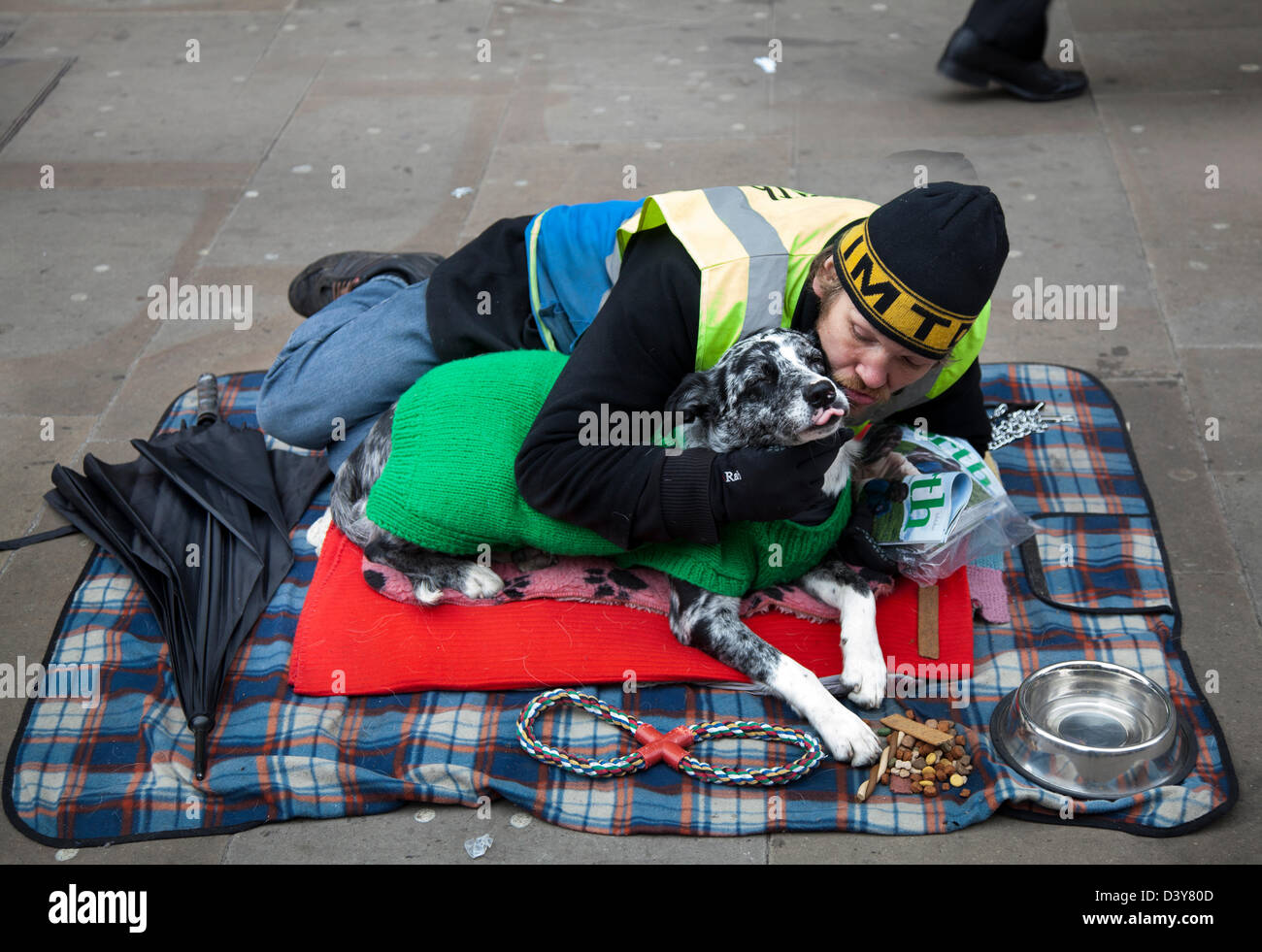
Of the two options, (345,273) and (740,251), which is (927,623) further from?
(345,273)

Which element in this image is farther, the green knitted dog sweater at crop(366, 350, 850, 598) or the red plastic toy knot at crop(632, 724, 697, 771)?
the green knitted dog sweater at crop(366, 350, 850, 598)

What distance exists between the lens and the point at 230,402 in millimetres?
4348

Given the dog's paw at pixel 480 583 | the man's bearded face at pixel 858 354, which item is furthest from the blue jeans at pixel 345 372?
the man's bearded face at pixel 858 354

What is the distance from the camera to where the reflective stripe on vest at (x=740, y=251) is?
2881mm

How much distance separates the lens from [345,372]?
3637mm

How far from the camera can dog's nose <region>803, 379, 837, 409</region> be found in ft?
8.73

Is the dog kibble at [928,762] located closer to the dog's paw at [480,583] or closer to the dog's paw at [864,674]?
the dog's paw at [864,674]

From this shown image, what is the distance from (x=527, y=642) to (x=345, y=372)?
1044mm

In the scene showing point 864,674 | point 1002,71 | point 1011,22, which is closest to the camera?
point 864,674

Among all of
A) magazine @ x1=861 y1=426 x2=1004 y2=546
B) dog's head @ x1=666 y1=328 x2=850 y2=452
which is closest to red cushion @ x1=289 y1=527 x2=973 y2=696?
magazine @ x1=861 y1=426 x2=1004 y2=546

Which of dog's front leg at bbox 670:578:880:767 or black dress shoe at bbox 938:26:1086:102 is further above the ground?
black dress shoe at bbox 938:26:1086:102

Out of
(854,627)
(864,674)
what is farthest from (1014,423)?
(864,674)

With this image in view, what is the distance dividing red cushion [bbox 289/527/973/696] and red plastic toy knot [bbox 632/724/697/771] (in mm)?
190

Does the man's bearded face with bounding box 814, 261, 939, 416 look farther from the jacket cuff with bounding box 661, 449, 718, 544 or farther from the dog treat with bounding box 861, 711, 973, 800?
the dog treat with bounding box 861, 711, 973, 800
